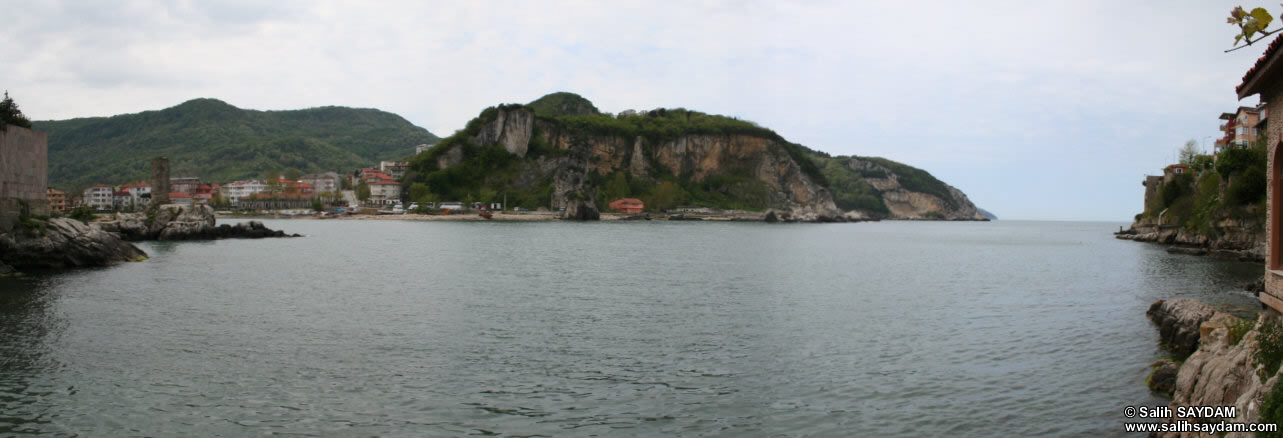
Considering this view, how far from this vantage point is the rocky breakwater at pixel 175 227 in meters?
59.0

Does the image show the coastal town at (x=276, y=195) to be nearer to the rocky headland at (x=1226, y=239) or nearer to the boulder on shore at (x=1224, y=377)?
the rocky headland at (x=1226, y=239)

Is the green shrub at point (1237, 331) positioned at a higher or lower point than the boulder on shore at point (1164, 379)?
higher

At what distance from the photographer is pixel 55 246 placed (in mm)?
32906

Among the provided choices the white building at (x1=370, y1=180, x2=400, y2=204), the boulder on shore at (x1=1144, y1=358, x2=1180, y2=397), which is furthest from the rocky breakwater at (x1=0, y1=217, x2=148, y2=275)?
the white building at (x1=370, y1=180, x2=400, y2=204)

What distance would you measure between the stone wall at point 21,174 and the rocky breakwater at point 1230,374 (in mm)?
39357

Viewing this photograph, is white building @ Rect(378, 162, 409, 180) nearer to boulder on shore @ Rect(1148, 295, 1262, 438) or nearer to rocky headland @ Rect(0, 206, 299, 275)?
rocky headland @ Rect(0, 206, 299, 275)

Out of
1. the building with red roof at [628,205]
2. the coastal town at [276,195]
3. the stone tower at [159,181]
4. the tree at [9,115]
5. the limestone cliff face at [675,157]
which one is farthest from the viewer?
the limestone cliff face at [675,157]

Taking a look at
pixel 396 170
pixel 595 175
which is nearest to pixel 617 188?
pixel 595 175

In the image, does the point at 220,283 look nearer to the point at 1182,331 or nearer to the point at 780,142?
the point at 1182,331

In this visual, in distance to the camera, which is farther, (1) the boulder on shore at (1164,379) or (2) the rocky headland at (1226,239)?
(2) the rocky headland at (1226,239)

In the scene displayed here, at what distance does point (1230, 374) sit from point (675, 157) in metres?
180

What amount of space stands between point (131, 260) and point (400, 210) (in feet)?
348

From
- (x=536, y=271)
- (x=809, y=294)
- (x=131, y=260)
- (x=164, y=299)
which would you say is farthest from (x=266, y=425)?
(x=131, y=260)

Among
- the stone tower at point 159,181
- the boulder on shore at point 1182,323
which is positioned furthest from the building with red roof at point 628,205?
the boulder on shore at point 1182,323
